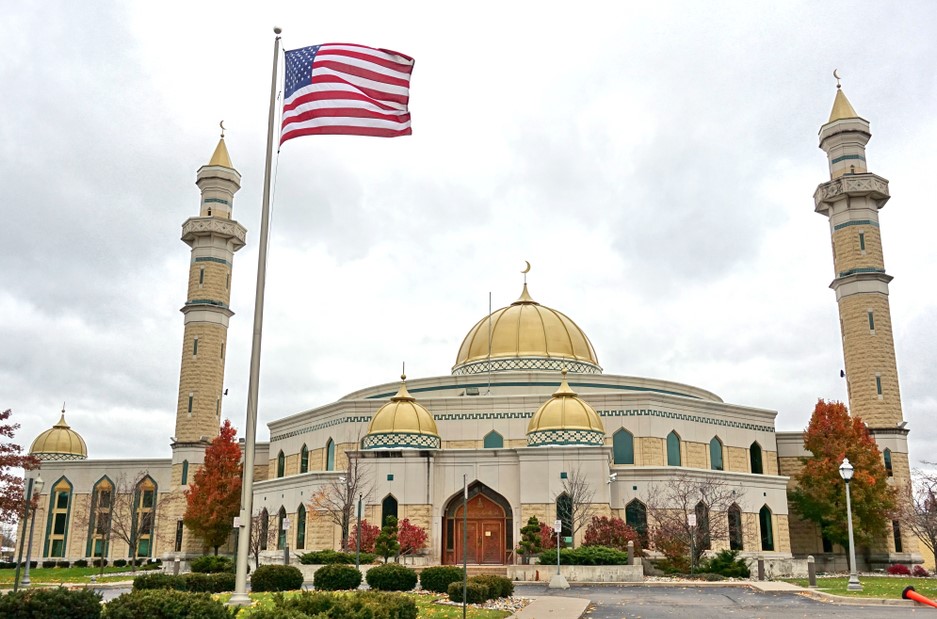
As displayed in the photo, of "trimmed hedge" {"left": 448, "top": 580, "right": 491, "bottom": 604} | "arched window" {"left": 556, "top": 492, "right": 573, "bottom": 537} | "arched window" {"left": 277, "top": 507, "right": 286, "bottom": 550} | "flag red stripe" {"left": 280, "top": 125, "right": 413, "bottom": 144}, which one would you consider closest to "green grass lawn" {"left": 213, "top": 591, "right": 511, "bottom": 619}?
"trimmed hedge" {"left": 448, "top": 580, "right": 491, "bottom": 604}

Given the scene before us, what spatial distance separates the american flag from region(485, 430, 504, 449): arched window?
26.4m

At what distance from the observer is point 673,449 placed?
1677 inches

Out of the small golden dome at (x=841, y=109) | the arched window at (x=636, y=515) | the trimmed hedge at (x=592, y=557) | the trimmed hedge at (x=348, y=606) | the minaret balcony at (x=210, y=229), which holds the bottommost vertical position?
the trimmed hedge at (x=348, y=606)

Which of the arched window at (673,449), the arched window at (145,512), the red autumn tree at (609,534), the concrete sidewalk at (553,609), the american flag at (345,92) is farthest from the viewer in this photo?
the arched window at (145,512)

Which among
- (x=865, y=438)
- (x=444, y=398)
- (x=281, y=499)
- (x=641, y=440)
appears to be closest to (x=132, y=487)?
(x=281, y=499)

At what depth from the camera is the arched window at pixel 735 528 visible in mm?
39750

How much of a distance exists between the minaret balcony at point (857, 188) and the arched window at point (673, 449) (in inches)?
661

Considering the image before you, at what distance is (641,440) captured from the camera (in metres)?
41.9

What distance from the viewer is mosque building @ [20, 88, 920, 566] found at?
38.3 metres

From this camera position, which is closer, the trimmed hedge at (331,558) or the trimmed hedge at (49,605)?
the trimmed hedge at (49,605)

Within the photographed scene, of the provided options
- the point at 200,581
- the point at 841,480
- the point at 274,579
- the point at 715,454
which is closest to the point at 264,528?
the point at 274,579

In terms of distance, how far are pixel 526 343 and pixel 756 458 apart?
13554 millimetres

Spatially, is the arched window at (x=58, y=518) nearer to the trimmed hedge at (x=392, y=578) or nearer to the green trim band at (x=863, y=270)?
the trimmed hedge at (x=392, y=578)

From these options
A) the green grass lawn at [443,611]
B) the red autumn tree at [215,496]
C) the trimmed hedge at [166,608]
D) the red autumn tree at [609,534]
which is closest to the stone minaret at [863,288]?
the red autumn tree at [609,534]
